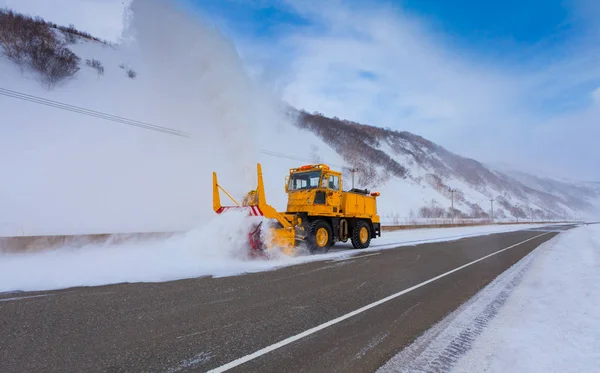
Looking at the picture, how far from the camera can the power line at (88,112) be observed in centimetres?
2970

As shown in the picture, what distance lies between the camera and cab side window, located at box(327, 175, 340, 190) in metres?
13.6

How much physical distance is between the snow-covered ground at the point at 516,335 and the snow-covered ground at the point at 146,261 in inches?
196

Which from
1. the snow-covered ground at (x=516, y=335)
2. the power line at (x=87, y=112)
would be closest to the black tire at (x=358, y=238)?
the snow-covered ground at (x=516, y=335)

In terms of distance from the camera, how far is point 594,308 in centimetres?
564

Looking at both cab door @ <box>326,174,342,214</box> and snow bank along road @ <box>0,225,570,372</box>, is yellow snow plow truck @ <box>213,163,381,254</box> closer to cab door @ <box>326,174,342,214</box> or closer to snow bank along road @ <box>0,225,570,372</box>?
cab door @ <box>326,174,342,214</box>

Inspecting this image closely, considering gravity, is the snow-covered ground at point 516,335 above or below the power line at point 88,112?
below

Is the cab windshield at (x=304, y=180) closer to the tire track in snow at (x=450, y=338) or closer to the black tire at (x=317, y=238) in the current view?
the black tire at (x=317, y=238)

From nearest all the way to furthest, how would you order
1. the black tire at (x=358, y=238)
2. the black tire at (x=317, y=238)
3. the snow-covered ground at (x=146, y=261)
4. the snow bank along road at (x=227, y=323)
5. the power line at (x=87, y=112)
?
the snow bank along road at (x=227, y=323) → the snow-covered ground at (x=146, y=261) → the black tire at (x=317, y=238) → the black tire at (x=358, y=238) → the power line at (x=87, y=112)

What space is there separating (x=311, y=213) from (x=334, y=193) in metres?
1.45

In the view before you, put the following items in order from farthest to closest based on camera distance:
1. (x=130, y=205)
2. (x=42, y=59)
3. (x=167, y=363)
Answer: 1. (x=42, y=59)
2. (x=130, y=205)
3. (x=167, y=363)

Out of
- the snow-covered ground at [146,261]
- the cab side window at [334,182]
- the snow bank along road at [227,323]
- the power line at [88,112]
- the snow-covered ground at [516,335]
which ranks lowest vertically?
the snow-covered ground at [516,335]

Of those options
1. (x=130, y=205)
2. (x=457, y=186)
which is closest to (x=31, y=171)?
(x=130, y=205)

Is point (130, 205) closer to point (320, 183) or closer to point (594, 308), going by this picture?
point (320, 183)

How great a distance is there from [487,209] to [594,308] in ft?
284
